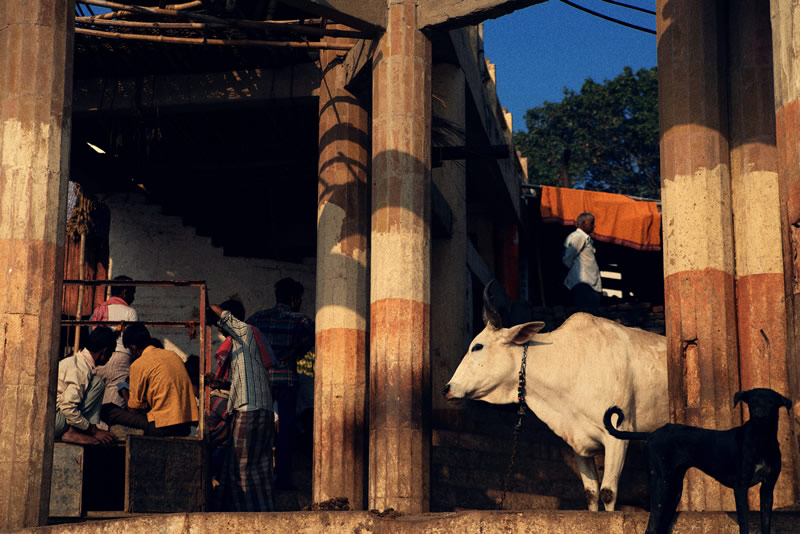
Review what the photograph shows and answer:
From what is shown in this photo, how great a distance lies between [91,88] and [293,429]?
4.75m

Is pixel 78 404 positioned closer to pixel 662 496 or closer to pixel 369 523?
pixel 369 523

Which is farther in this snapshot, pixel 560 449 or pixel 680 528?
pixel 560 449

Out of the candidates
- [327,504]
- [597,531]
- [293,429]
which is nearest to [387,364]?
[327,504]

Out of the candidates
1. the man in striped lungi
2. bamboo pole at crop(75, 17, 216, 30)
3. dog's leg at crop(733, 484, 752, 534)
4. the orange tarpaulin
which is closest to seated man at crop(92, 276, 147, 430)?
the man in striped lungi

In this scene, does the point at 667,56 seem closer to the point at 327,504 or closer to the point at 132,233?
the point at 327,504

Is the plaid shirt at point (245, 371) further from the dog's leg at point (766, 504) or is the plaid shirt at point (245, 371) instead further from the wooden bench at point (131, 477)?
the dog's leg at point (766, 504)

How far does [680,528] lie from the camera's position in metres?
7.54

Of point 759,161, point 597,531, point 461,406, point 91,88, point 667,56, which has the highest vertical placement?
point 91,88

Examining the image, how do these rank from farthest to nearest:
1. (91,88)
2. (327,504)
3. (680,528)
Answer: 1. (91,88)
2. (327,504)
3. (680,528)

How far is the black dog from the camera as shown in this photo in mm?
6895

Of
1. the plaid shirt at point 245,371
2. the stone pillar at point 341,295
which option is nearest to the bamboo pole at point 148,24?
the stone pillar at point 341,295

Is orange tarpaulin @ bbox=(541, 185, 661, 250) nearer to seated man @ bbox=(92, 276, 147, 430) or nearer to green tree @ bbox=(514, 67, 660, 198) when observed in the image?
seated man @ bbox=(92, 276, 147, 430)

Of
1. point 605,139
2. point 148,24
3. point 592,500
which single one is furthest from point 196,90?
point 605,139

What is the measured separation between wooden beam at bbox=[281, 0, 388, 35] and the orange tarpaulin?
9.61 metres
